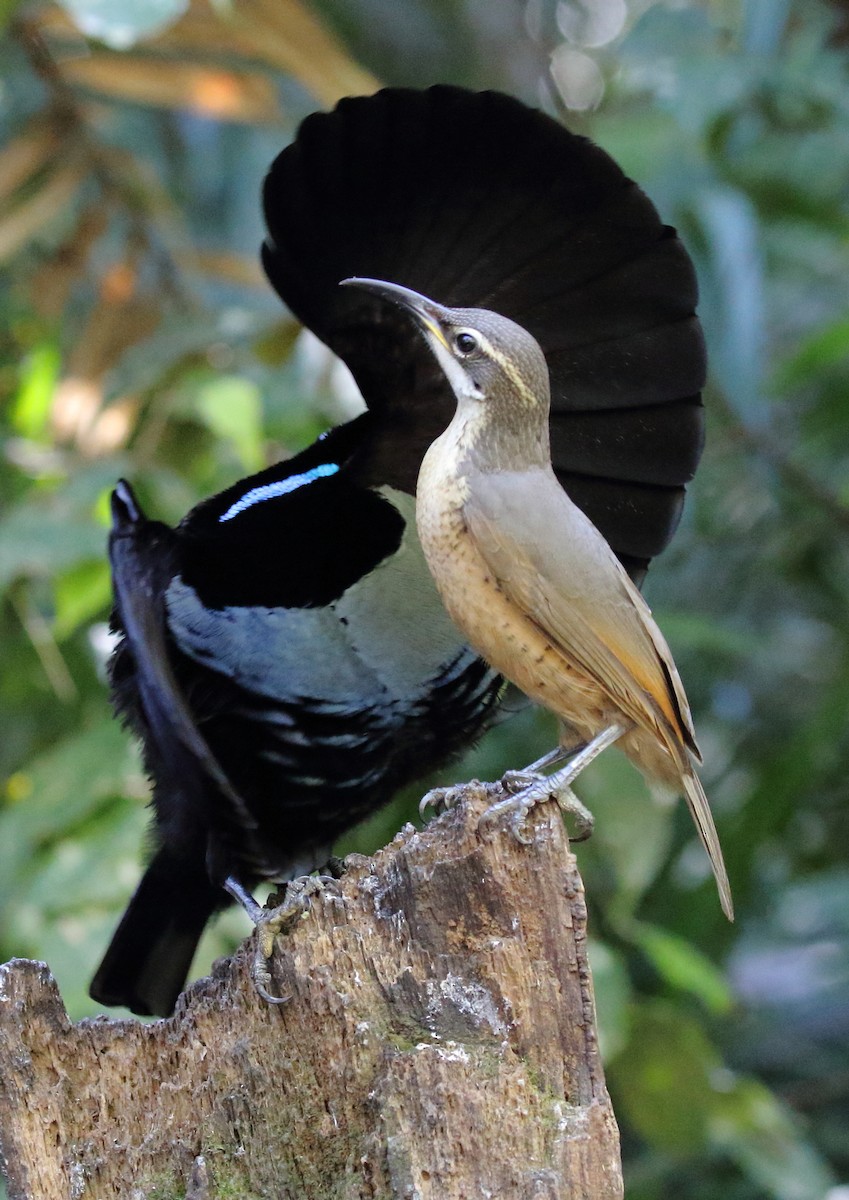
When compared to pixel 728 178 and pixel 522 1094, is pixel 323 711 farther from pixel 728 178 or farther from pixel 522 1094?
pixel 728 178

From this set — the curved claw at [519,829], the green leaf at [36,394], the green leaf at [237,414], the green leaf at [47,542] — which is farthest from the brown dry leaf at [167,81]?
the curved claw at [519,829]

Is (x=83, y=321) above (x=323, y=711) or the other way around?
the other way around

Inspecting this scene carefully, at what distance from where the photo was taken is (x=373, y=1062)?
1.98 meters

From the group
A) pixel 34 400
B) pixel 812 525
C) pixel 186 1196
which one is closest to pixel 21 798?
pixel 34 400

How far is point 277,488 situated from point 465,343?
1.86ft

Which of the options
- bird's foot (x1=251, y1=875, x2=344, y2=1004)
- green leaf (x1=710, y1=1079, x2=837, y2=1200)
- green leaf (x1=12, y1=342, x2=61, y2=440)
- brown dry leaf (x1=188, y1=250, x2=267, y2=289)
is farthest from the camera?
brown dry leaf (x1=188, y1=250, x2=267, y2=289)

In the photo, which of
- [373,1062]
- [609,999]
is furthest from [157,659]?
[609,999]

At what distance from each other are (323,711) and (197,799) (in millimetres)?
272

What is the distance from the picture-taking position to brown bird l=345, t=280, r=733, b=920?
2260mm

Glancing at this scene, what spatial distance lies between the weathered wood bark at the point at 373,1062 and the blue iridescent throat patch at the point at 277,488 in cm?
92

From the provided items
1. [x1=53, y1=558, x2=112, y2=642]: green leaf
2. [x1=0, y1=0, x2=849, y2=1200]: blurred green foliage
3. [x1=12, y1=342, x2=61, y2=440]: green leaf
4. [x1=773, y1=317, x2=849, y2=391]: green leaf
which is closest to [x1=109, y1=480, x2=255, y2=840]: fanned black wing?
[x1=0, y1=0, x2=849, y2=1200]: blurred green foliage

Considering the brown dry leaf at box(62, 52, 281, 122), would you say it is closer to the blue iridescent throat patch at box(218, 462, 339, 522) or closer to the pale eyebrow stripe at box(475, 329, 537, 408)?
the blue iridescent throat patch at box(218, 462, 339, 522)

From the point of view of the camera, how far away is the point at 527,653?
89.7 inches

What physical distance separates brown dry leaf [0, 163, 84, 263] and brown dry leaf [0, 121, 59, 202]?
2.1 inches
